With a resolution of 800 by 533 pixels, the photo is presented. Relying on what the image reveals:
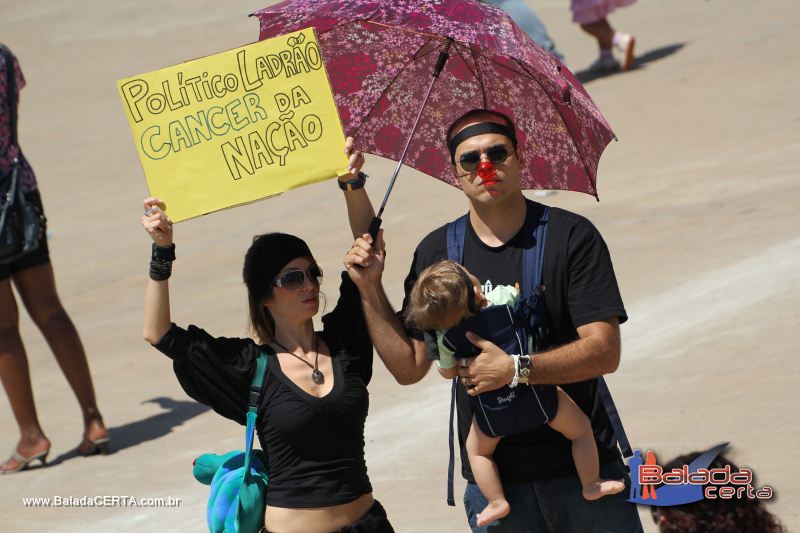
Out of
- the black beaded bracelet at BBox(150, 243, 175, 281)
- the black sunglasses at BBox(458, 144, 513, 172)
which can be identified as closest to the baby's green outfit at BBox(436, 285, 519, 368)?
the black sunglasses at BBox(458, 144, 513, 172)

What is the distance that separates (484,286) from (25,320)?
Answer: 340 inches

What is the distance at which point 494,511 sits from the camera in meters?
3.78

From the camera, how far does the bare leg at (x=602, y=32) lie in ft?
55.5

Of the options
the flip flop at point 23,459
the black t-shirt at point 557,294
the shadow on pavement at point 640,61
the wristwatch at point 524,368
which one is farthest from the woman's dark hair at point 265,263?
the shadow on pavement at point 640,61

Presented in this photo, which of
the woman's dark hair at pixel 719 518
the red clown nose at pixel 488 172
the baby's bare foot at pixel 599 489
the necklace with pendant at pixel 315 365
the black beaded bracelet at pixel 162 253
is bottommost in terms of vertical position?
the baby's bare foot at pixel 599 489

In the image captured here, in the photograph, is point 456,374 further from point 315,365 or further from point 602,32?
point 602,32

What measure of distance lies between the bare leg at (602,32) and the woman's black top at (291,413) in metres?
13.5

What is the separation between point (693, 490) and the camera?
131 inches

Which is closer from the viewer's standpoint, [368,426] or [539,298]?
[539,298]

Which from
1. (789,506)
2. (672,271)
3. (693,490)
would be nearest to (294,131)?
(693,490)

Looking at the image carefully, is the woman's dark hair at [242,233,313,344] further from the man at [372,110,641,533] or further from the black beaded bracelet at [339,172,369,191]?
the man at [372,110,641,533]

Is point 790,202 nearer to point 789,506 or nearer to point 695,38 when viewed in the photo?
point 789,506

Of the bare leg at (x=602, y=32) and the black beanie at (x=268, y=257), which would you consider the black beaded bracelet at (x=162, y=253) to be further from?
the bare leg at (x=602, y=32)

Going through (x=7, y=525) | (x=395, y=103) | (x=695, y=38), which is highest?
(x=395, y=103)
